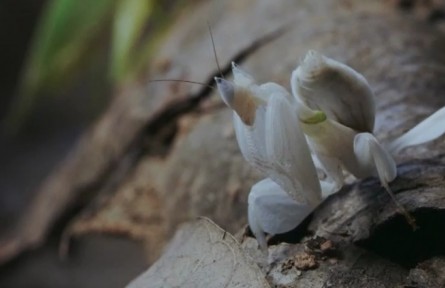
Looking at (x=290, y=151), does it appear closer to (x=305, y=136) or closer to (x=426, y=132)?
(x=305, y=136)

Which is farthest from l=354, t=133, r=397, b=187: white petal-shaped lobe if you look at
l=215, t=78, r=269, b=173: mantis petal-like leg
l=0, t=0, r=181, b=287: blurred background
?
l=0, t=0, r=181, b=287: blurred background

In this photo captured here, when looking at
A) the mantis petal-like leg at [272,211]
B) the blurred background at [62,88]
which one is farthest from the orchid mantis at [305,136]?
the blurred background at [62,88]

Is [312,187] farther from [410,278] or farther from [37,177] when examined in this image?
[37,177]

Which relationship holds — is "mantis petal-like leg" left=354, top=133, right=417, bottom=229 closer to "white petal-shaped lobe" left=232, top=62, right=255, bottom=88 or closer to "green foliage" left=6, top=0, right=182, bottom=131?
"white petal-shaped lobe" left=232, top=62, right=255, bottom=88

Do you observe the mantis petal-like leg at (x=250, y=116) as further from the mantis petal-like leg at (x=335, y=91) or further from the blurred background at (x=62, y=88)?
the blurred background at (x=62, y=88)

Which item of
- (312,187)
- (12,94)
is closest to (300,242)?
(312,187)

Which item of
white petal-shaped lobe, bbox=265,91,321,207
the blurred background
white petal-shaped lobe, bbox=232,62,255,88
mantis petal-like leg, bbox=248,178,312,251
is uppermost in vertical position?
white petal-shaped lobe, bbox=232,62,255,88
